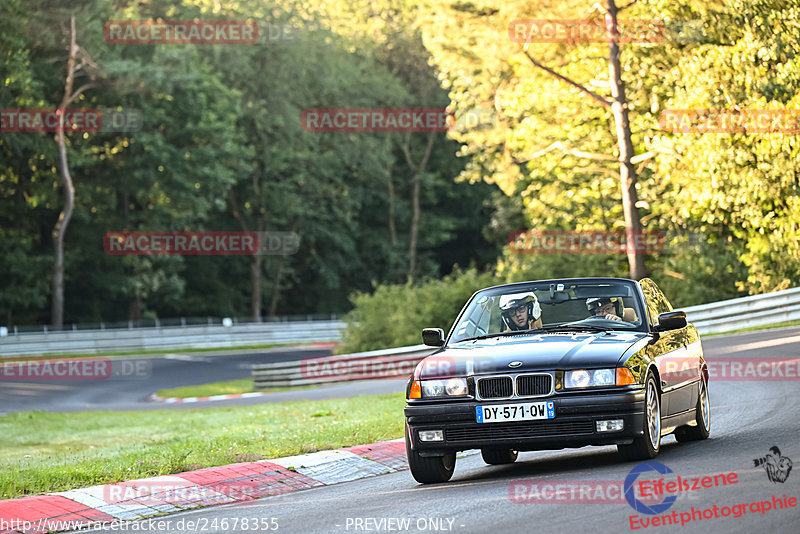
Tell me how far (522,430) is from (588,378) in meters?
0.63

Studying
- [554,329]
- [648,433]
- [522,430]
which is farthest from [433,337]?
[648,433]

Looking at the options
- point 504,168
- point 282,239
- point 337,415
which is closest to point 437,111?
point 282,239

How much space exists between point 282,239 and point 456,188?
1526 cm

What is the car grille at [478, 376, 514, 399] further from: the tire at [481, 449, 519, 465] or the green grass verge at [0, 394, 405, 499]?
the green grass verge at [0, 394, 405, 499]

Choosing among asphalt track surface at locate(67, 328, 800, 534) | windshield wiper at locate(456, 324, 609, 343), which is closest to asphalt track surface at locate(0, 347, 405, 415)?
asphalt track surface at locate(67, 328, 800, 534)

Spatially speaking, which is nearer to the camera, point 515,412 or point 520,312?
point 515,412

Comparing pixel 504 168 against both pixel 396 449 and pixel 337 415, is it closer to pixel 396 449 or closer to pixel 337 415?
pixel 337 415

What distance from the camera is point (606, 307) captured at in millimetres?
10289

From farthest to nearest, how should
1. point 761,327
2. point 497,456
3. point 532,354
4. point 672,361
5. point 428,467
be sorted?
point 761,327 < point 497,456 < point 672,361 < point 428,467 < point 532,354

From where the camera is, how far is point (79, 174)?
56.7 metres

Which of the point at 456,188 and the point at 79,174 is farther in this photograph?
the point at 456,188

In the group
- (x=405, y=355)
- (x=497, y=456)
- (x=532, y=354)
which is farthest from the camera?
(x=405, y=355)

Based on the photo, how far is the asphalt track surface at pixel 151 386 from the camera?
27.4 m

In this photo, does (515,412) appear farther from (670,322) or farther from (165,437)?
(165,437)
